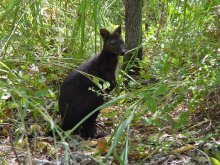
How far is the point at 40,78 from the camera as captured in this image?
4387 millimetres

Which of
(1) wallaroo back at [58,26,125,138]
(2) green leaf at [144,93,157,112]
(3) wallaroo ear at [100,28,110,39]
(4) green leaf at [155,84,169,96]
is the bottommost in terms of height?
(1) wallaroo back at [58,26,125,138]

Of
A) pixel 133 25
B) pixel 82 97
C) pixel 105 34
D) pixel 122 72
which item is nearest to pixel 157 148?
pixel 122 72

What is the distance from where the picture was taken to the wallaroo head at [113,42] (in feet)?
16.9

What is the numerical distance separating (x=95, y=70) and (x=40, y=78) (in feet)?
2.63

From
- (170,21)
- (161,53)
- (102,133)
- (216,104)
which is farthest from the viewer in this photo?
(170,21)

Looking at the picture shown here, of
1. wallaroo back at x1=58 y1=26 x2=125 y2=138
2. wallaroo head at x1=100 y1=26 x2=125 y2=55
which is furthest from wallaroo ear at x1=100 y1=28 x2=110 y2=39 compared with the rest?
wallaroo back at x1=58 y1=26 x2=125 y2=138

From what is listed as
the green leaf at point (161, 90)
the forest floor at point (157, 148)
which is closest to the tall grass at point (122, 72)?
the green leaf at point (161, 90)

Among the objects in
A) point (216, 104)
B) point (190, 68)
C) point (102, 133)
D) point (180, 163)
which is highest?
point (190, 68)

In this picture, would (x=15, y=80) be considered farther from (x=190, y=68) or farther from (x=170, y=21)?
(x=170, y=21)

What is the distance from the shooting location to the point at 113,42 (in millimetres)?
5188

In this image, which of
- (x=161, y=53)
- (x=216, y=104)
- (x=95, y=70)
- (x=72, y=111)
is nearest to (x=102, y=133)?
(x=72, y=111)

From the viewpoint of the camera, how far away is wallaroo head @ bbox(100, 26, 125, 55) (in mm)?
5152

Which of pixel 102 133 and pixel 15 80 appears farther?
pixel 102 133

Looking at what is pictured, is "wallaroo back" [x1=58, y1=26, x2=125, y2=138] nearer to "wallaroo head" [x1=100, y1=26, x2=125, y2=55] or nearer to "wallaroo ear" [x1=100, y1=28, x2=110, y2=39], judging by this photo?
"wallaroo head" [x1=100, y1=26, x2=125, y2=55]
